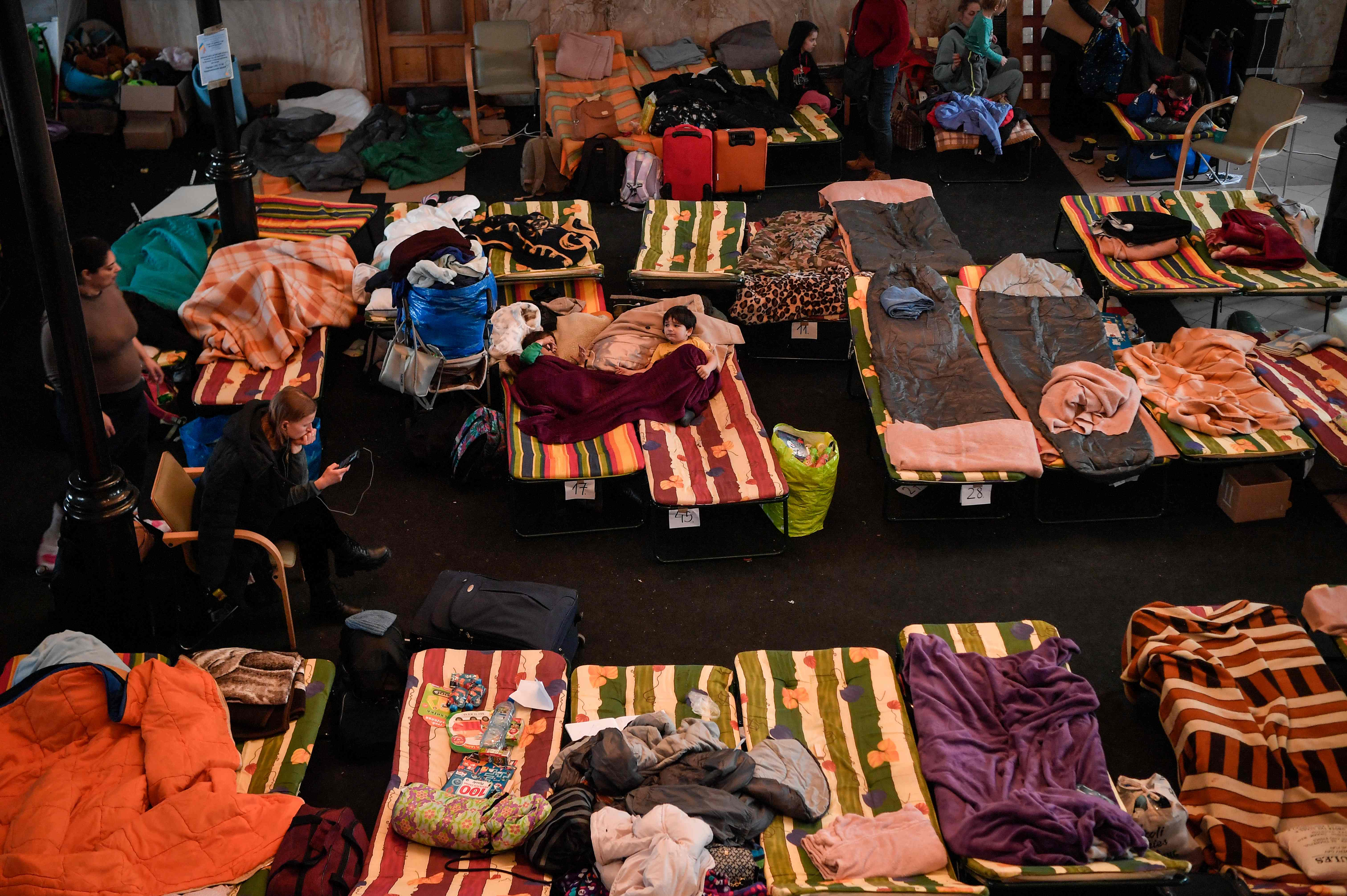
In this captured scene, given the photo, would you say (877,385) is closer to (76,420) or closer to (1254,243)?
(1254,243)

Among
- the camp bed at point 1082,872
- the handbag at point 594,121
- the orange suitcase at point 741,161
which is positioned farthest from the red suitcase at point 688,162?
the camp bed at point 1082,872

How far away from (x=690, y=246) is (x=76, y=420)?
4060 mm

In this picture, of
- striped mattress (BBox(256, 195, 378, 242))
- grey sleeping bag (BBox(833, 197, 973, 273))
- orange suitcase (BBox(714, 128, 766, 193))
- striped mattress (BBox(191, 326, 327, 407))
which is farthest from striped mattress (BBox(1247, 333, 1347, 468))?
striped mattress (BBox(256, 195, 378, 242))

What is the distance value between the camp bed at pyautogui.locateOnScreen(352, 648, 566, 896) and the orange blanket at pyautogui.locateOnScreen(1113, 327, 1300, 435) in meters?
3.37

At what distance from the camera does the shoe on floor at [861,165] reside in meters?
9.48

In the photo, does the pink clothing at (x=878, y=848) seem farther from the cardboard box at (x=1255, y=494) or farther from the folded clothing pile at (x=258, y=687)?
the cardboard box at (x=1255, y=494)

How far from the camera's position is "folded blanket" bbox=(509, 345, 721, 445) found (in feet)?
19.7

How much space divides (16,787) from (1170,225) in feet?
21.6

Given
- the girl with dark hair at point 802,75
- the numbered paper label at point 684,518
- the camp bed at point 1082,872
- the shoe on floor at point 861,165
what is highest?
the girl with dark hair at point 802,75

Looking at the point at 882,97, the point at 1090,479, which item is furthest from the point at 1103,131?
the point at 1090,479

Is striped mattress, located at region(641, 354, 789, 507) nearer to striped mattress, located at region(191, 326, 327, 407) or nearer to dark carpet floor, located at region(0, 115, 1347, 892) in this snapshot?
dark carpet floor, located at region(0, 115, 1347, 892)

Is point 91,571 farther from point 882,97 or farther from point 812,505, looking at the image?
point 882,97

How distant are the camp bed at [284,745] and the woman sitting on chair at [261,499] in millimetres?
476

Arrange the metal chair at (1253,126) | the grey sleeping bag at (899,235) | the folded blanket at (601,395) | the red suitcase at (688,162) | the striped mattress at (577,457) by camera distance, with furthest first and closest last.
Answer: the red suitcase at (688,162) < the metal chair at (1253,126) < the grey sleeping bag at (899,235) < the folded blanket at (601,395) < the striped mattress at (577,457)
